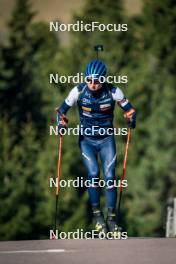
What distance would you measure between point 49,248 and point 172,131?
61.4m

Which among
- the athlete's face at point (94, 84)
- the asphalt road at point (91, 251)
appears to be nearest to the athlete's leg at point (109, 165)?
the athlete's face at point (94, 84)

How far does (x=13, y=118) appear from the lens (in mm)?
78125

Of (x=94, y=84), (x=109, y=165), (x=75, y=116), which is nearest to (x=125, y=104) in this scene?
(x=94, y=84)

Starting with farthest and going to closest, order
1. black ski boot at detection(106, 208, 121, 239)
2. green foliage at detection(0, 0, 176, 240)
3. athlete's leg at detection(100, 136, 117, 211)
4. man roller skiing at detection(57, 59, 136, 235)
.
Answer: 1. green foliage at detection(0, 0, 176, 240)
2. athlete's leg at detection(100, 136, 117, 211)
3. black ski boot at detection(106, 208, 121, 239)
4. man roller skiing at detection(57, 59, 136, 235)

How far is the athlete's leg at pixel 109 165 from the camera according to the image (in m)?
14.6

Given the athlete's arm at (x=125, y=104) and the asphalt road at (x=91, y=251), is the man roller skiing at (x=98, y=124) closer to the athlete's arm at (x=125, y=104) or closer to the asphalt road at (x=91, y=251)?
the athlete's arm at (x=125, y=104)

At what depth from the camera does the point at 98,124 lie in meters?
14.4

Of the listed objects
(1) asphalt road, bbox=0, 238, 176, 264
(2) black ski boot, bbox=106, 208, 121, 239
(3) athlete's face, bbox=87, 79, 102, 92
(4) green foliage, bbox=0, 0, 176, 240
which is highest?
(4) green foliage, bbox=0, 0, 176, 240

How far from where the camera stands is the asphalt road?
11.4 meters

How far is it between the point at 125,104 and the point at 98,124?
431 millimetres

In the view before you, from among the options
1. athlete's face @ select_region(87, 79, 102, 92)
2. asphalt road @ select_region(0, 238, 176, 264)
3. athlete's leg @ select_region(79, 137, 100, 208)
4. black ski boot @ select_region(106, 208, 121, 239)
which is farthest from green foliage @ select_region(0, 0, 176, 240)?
asphalt road @ select_region(0, 238, 176, 264)

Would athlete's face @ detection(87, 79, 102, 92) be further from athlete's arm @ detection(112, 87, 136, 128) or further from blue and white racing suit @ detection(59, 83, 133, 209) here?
athlete's arm @ detection(112, 87, 136, 128)

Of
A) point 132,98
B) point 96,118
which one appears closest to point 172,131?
point 132,98

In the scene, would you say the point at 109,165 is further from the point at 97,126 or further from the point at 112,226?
the point at 112,226
